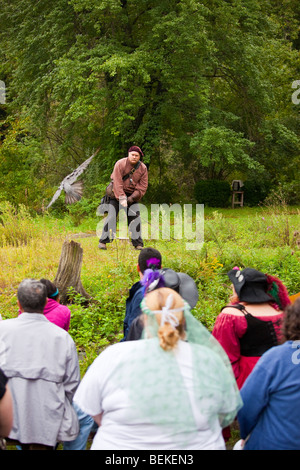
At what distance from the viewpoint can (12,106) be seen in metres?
19.4

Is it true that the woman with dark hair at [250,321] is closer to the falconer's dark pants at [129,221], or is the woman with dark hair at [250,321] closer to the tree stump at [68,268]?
the tree stump at [68,268]

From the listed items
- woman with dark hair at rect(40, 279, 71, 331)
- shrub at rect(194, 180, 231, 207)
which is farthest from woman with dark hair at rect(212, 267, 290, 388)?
shrub at rect(194, 180, 231, 207)

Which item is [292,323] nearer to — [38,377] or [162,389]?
[162,389]

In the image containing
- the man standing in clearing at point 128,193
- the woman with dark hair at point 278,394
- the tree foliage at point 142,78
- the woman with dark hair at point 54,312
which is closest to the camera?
the woman with dark hair at point 278,394

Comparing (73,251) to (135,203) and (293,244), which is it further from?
(293,244)

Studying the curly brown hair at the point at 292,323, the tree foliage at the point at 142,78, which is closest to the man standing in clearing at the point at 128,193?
the curly brown hair at the point at 292,323

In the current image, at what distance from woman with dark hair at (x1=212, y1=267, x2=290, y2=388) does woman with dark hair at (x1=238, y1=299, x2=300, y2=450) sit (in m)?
0.66

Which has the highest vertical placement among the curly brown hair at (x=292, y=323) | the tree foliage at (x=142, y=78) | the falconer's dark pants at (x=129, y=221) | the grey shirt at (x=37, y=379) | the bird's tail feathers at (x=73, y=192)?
the tree foliage at (x=142, y=78)

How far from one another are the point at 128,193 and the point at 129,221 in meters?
0.51

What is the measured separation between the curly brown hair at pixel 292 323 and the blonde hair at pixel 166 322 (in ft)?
1.86

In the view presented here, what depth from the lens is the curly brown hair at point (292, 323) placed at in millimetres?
2396

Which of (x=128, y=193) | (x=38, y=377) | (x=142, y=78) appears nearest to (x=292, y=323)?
(x=38, y=377)

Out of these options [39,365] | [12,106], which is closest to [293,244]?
[39,365]

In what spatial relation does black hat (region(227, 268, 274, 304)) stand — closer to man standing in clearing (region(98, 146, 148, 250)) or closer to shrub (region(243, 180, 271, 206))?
man standing in clearing (region(98, 146, 148, 250))
